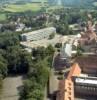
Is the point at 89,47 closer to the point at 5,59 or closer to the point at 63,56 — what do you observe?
the point at 63,56

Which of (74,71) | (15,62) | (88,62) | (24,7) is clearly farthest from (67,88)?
(24,7)

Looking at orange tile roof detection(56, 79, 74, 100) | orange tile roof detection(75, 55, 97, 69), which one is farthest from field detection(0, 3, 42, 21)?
orange tile roof detection(56, 79, 74, 100)

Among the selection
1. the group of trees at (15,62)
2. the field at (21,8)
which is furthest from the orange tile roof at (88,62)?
the field at (21,8)

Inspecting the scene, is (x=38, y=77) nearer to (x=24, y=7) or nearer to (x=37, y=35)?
(x=37, y=35)

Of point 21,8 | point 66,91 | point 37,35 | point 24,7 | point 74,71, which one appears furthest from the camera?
point 24,7

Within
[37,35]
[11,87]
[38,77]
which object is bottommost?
[11,87]

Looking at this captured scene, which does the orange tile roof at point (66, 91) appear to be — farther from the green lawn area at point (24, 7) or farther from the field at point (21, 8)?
the green lawn area at point (24, 7)

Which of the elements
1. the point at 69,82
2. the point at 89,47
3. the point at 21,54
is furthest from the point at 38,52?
the point at 69,82

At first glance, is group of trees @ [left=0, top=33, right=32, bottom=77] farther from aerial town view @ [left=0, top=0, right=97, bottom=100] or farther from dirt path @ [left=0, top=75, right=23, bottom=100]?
dirt path @ [left=0, top=75, right=23, bottom=100]
